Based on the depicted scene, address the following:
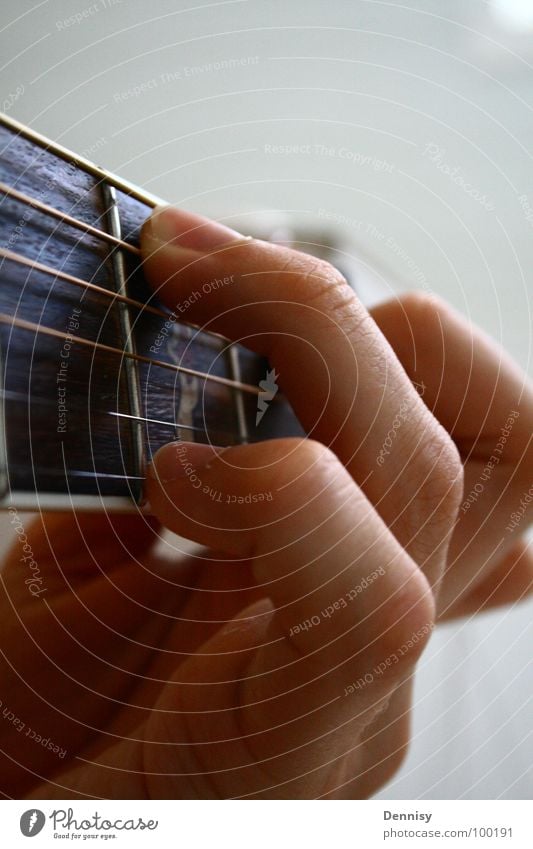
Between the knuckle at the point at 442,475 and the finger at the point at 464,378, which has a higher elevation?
the finger at the point at 464,378

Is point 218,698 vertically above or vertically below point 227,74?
below

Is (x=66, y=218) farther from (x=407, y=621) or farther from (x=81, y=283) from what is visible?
(x=407, y=621)

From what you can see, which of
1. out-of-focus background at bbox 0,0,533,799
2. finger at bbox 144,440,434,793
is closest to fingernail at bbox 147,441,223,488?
finger at bbox 144,440,434,793

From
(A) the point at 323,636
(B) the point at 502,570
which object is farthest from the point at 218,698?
(B) the point at 502,570

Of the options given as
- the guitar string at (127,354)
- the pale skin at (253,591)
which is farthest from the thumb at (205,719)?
the guitar string at (127,354)

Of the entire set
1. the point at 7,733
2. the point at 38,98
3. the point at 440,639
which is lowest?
the point at 7,733

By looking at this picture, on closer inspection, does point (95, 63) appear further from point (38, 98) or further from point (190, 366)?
point (190, 366)

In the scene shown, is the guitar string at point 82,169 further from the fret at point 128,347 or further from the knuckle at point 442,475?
the knuckle at point 442,475
